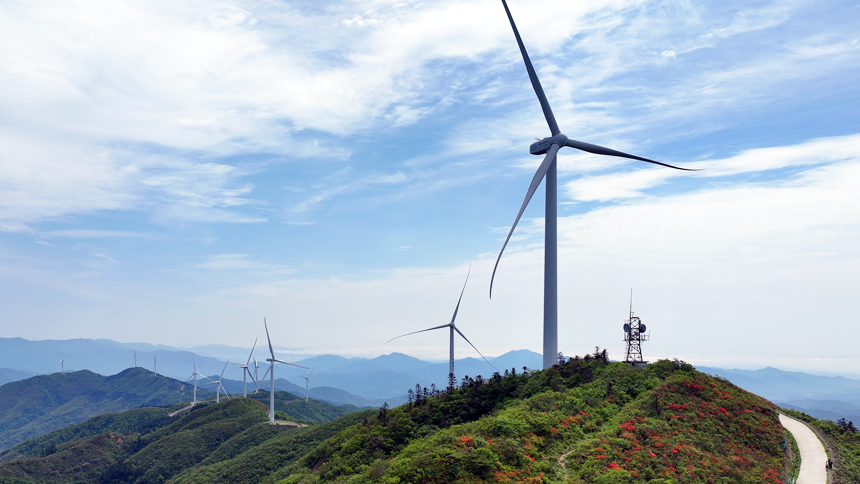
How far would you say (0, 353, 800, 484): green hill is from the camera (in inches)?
1414

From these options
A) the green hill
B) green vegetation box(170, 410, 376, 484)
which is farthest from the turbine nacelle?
green vegetation box(170, 410, 376, 484)

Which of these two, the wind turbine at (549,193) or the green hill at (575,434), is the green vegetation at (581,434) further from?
the wind turbine at (549,193)

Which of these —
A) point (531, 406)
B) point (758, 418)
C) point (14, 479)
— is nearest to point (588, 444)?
point (531, 406)

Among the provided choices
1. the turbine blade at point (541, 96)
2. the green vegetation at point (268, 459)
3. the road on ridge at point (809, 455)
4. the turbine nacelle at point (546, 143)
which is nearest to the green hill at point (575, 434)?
the road on ridge at point (809, 455)

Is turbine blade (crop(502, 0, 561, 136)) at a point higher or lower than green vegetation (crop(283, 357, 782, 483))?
higher

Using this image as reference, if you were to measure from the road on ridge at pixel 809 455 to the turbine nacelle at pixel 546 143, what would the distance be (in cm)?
4036

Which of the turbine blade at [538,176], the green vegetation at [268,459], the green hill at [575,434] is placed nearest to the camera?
the green hill at [575,434]

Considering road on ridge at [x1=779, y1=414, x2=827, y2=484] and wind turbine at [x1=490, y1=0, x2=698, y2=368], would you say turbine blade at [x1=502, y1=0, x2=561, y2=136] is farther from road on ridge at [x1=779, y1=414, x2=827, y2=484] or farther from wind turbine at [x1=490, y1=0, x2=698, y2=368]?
road on ridge at [x1=779, y1=414, x2=827, y2=484]

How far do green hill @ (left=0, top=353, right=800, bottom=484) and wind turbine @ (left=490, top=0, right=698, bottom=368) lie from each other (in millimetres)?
5399

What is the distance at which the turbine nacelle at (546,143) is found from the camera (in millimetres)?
66250

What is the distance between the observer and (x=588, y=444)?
40000mm

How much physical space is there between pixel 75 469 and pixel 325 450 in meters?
183

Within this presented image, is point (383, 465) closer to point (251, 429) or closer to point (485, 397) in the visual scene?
point (485, 397)

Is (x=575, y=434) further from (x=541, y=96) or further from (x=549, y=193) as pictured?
(x=541, y=96)
